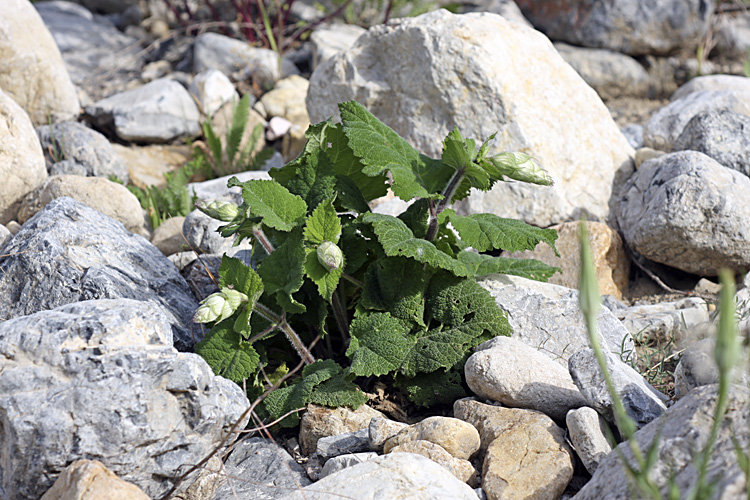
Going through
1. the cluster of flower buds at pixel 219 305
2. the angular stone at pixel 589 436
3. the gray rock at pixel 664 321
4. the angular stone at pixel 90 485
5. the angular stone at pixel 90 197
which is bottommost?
→ the gray rock at pixel 664 321

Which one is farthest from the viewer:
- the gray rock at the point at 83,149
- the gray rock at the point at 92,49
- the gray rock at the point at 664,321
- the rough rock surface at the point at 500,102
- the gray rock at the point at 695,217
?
the gray rock at the point at 92,49

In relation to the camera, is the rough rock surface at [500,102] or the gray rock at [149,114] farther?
the gray rock at [149,114]

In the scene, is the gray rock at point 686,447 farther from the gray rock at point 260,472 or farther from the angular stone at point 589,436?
the gray rock at point 260,472

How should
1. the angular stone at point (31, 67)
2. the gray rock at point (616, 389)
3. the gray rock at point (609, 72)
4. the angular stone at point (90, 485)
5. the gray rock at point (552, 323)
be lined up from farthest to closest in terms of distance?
the gray rock at point (609, 72) < the angular stone at point (31, 67) < the gray rock at point (552, 323) < the gray rock at point (616, 389) < the angular stone at point (90, 485)

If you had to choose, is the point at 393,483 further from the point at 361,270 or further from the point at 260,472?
the point at 361,270

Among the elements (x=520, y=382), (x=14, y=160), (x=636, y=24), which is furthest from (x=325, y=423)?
(x=636, y=24)

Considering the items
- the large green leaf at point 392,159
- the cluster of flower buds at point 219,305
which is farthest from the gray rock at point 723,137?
the cluster of flower buds at point 219,305

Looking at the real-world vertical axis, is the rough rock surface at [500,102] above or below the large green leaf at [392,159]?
below
